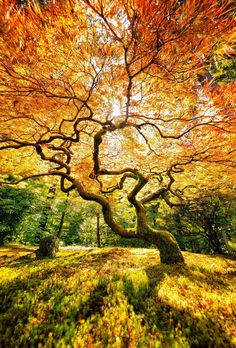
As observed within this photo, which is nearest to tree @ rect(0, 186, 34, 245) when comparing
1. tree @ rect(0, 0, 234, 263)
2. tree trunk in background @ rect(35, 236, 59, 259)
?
tree trunk in background @ rect(35, 236, 59, 259)

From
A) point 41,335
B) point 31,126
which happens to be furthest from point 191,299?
point 31,126

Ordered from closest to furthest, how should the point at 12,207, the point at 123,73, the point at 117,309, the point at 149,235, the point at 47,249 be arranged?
the point at 117,309 → the point at 123,73 → the point at 149,235 → the point at 47,249 → the point at 12,207

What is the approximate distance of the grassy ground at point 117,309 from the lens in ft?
7.34

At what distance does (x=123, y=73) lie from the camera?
340cm

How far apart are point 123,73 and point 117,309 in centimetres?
422

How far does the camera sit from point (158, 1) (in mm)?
1911

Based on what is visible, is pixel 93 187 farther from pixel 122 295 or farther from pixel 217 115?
pixel 217 115

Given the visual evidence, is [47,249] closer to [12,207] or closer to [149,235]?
[149,235]

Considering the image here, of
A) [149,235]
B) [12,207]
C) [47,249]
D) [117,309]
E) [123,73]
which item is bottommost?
[117,309]

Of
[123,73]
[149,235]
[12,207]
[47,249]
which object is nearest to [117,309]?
[149,235]

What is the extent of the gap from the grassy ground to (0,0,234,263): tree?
1459 millimetres

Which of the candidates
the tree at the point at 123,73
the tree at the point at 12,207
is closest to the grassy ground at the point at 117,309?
the tree at the point at 123,73

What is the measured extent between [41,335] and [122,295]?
1.49 m

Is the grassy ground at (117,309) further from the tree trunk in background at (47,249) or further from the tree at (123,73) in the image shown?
the tree trunk in background at (47,249)
